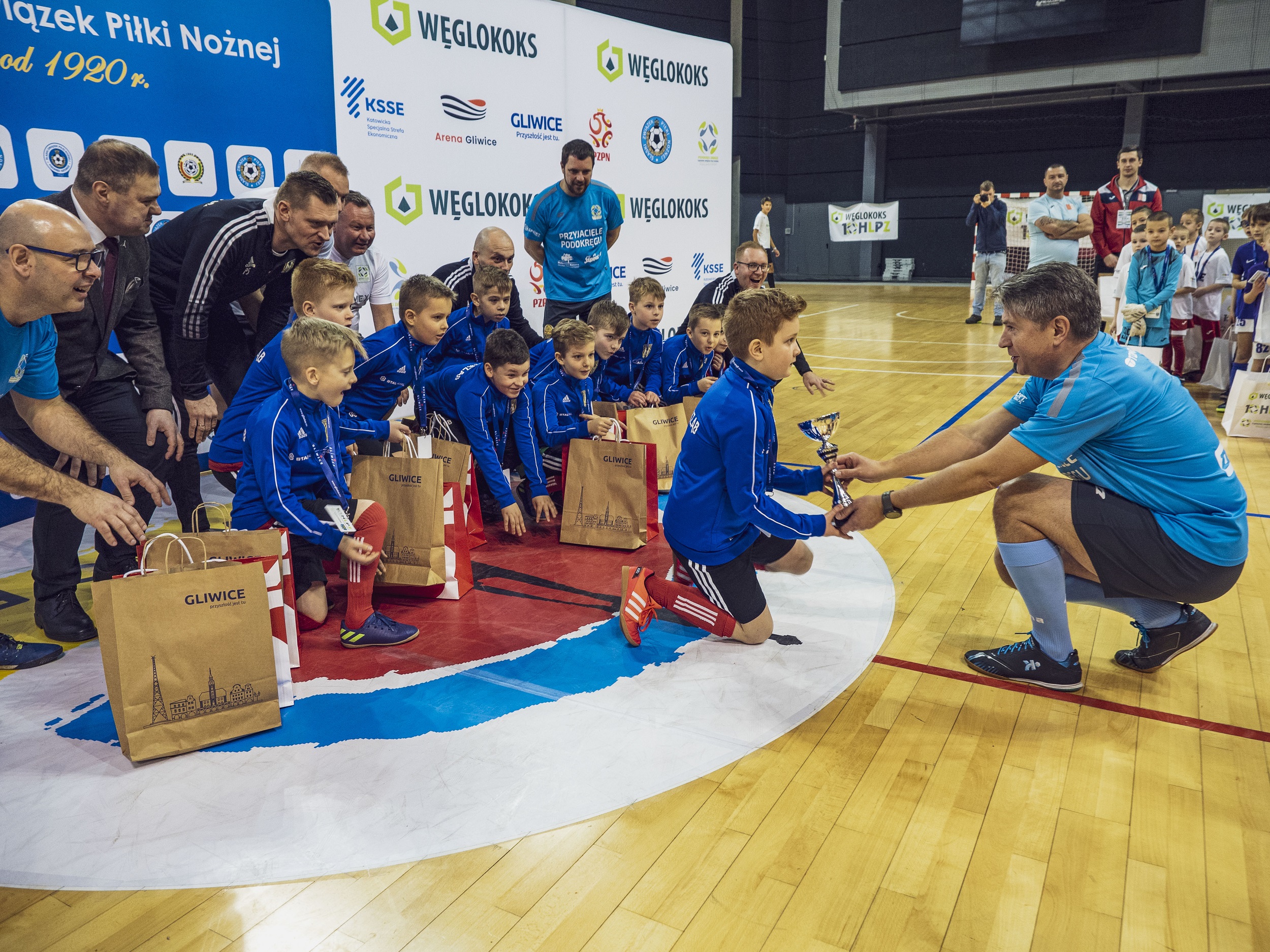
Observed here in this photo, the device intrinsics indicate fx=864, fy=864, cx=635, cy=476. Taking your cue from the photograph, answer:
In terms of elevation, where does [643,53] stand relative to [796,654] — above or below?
above

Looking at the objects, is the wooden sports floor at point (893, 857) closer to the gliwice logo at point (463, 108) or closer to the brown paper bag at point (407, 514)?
the brown paper bag at point (407, 514)

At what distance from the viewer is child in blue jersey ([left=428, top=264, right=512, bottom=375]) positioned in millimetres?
4234

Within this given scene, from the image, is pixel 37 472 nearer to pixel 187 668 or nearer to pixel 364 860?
pixel 187 668

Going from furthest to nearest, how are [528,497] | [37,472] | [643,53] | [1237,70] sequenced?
[1237,70] < [643,53] < [528,497] < [37,472]

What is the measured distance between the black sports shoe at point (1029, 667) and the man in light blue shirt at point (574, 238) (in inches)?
147

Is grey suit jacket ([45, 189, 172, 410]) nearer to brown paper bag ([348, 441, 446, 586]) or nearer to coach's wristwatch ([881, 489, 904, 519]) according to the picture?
brown paper bag ([348, 441, 446, 586])

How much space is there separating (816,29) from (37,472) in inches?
905

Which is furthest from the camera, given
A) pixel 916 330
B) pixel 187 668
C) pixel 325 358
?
pixel 916 330

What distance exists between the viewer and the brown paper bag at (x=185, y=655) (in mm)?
2061

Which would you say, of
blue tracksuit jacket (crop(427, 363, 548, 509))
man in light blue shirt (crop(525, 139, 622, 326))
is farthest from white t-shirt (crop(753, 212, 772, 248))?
blue tracksuit jacket (crop(427, 363, 548, 509))

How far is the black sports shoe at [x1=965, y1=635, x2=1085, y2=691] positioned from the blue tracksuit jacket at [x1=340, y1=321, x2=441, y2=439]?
2.56 m

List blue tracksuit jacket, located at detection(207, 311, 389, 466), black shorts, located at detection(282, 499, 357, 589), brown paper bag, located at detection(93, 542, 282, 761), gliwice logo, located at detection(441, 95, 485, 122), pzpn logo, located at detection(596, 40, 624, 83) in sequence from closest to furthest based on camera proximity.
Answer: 1. brown paper bag, located at detection(93, 542, 282, 761)
2. black shorts, located at detection(282, 499, 357, 589)
3. blue tracksuit jacket, located at detection(207, 311, 389, 466)
4. gliwice logo, located at detection(441, 95, 485, 122)
5. pzpn logo, located at detection(596, 40, 624, 83)

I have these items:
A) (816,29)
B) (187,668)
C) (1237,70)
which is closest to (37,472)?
(187,668)

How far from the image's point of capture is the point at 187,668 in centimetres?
217
